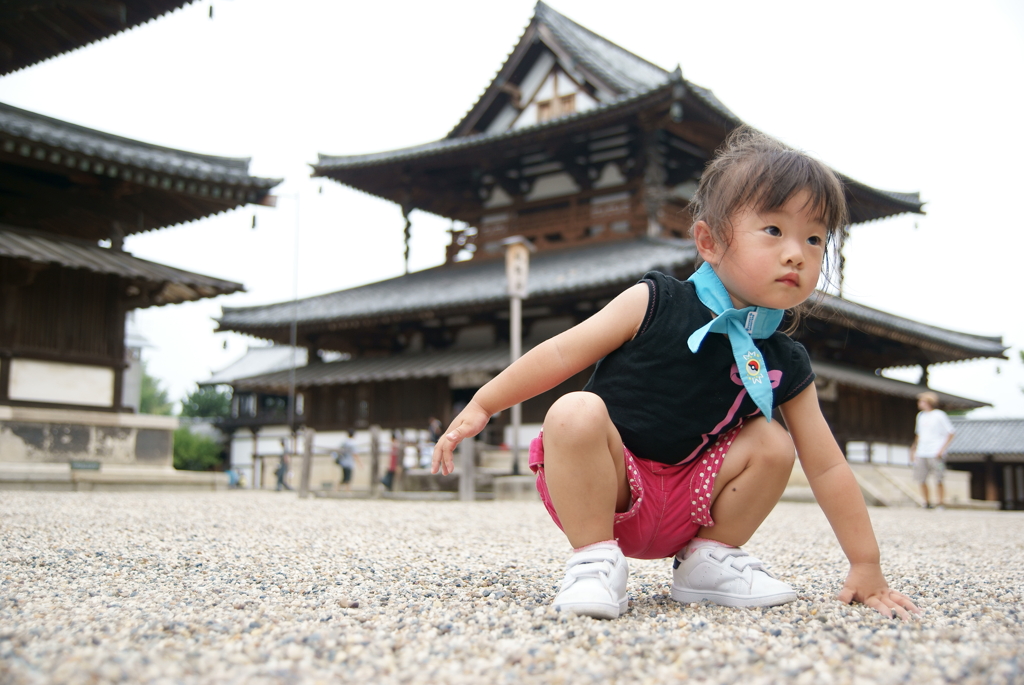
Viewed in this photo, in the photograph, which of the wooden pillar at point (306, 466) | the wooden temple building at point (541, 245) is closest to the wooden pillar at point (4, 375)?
the wooden pillar at point (306, 466)

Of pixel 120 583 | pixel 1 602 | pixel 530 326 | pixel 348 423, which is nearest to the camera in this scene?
pixel 1 602

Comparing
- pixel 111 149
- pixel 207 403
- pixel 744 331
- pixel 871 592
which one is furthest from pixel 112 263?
pixel 207 403

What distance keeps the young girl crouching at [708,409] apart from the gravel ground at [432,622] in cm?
17

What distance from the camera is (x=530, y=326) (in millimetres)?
12664

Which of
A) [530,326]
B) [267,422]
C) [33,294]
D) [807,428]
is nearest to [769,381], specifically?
[807,428]

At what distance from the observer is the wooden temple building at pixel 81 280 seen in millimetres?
8570

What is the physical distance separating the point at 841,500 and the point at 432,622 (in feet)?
3.54

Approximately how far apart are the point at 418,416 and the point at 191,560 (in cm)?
1039

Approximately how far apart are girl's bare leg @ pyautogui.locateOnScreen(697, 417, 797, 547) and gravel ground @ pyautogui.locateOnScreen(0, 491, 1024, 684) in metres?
0.24

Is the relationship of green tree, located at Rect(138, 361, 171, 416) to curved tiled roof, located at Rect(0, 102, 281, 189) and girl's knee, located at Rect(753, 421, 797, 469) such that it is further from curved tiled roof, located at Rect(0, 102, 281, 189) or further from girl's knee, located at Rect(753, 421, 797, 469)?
girl's knee, located at Rect(753, 421, 797, 469)

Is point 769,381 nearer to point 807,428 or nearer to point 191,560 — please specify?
point 807,428

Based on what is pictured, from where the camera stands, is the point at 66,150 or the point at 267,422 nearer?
the point at 66,150

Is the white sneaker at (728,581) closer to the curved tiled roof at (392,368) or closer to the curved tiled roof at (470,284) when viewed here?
the curved tiled roof at (470,284)

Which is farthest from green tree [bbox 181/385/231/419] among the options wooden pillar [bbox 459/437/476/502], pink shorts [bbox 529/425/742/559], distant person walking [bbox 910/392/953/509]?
pink shorts [bbox 529/425/742/559]
